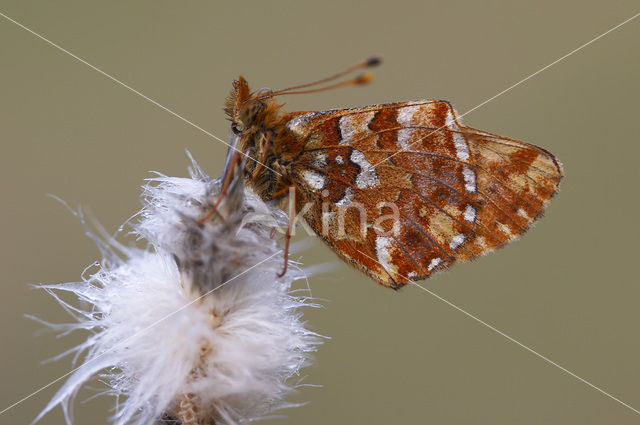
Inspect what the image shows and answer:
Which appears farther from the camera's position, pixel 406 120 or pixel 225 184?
pixel 406 120

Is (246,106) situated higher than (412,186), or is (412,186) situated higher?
(246,106)

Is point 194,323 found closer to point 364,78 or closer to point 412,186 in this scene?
point 364,78

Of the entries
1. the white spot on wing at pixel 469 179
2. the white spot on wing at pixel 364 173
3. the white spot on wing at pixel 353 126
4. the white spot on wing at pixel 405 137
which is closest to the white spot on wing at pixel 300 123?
the white spot on wing at pixel 353 126

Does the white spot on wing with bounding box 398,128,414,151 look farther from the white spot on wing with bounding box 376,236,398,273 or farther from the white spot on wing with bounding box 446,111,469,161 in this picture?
the white spot on wing with bounding box 376,236,398,273

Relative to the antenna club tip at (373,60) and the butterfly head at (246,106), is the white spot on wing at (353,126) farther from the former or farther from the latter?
the antenna club tip at (373,60)

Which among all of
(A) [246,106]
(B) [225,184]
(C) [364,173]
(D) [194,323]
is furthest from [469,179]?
(D) [194,323]

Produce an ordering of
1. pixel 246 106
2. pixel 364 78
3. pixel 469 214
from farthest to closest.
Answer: pixel 469 214
pixel 246 106
pixel 364 78

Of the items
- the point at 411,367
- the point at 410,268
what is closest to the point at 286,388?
the point at 410,268
